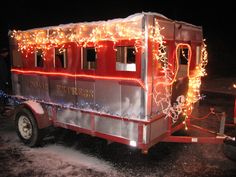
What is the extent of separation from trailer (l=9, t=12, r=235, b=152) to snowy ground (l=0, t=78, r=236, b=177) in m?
0.57

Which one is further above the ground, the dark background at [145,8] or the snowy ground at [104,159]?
the dark background at [145,8]

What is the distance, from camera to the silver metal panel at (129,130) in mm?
4980

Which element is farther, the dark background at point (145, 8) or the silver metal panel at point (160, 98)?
the dark background at point (145, 8)

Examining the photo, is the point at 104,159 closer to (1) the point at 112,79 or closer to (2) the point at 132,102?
(2) the point at 132,102

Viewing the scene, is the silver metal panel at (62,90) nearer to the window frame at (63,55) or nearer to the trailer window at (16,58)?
the window frame at (63,55)

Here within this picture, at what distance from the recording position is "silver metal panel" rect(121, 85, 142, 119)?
15.8ft

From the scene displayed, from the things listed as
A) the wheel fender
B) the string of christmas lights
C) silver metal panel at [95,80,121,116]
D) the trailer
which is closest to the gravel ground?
the trailer

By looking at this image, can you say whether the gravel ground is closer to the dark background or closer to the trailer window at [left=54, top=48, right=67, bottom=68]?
the trailer window at [left=54, top=48, right=67, bottom=68]

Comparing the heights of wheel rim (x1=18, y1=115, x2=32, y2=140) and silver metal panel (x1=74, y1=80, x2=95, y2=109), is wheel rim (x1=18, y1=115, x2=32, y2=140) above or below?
below

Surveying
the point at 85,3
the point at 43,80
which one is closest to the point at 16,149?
the point at 43,80

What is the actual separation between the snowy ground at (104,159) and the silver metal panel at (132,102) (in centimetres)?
131

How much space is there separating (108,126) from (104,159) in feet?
3.51

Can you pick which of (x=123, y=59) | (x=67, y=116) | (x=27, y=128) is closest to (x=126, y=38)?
(x=123, y=59)

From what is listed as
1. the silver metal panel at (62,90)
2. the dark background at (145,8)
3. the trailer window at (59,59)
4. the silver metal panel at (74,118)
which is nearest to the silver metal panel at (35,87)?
the silver metal panel at (62,90)
